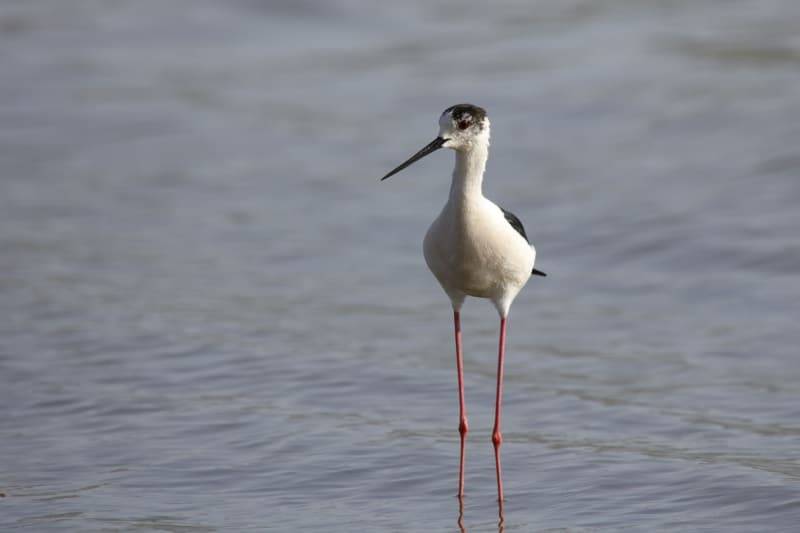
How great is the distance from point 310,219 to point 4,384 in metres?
3.48

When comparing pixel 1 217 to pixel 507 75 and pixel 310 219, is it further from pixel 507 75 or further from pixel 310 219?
pixel 507 75

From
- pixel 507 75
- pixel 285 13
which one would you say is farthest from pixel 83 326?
pixel 285 13

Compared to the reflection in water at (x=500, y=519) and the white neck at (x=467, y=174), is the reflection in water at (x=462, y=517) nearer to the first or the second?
the reflection in water at (x=500, y=519)

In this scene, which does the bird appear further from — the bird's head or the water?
the water

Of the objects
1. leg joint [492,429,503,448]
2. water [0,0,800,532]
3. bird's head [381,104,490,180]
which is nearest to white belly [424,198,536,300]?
bird's head [381,104,490,180]

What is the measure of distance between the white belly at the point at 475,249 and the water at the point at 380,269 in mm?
814

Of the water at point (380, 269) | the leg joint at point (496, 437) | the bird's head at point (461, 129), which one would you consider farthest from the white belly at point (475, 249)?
the water at point (380, 269)

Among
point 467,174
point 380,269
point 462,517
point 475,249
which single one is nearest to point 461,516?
point 462,517

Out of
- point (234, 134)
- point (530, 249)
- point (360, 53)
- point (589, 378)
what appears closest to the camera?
point (530, 249)

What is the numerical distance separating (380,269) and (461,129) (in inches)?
146

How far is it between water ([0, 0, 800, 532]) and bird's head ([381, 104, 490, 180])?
136 centimetres

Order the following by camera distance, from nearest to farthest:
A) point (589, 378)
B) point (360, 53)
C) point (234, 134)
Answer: point (589, 378), point (234, 134), point (360, 53)

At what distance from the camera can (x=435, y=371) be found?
761cm

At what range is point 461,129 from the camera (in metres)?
5.80
